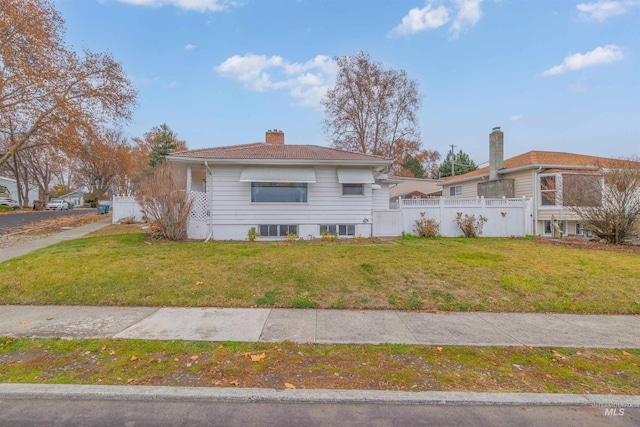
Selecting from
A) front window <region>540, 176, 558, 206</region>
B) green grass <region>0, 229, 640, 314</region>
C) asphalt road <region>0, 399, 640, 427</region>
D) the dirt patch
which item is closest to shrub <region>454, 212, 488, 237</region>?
the dirt patch

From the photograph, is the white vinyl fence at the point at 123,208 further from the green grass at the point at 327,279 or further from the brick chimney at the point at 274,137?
the green grass at the point at 327,279

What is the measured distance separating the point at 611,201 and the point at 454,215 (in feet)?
17.4

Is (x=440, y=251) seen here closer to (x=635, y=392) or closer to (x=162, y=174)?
(x=635, y=392)

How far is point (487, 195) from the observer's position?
19438 millimetres

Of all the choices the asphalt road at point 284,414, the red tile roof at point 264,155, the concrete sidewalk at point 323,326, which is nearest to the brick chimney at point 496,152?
the red tile roof at point 264,155

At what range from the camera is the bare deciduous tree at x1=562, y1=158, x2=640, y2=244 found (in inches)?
441

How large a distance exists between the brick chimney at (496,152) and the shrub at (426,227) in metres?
7.95

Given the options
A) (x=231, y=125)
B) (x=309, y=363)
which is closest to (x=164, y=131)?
(x=231, y=125)

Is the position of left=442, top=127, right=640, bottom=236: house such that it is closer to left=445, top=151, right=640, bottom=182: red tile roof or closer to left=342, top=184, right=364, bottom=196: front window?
left=445, top=151, right=640, bottom=182: red tile roof

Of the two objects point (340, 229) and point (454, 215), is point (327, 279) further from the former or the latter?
point (454, 215)

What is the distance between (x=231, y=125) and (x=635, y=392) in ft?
66.6

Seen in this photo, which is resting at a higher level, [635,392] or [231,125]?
[231,125]

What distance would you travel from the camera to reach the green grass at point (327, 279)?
5621mm

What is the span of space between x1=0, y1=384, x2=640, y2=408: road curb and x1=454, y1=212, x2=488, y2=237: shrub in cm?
1087
